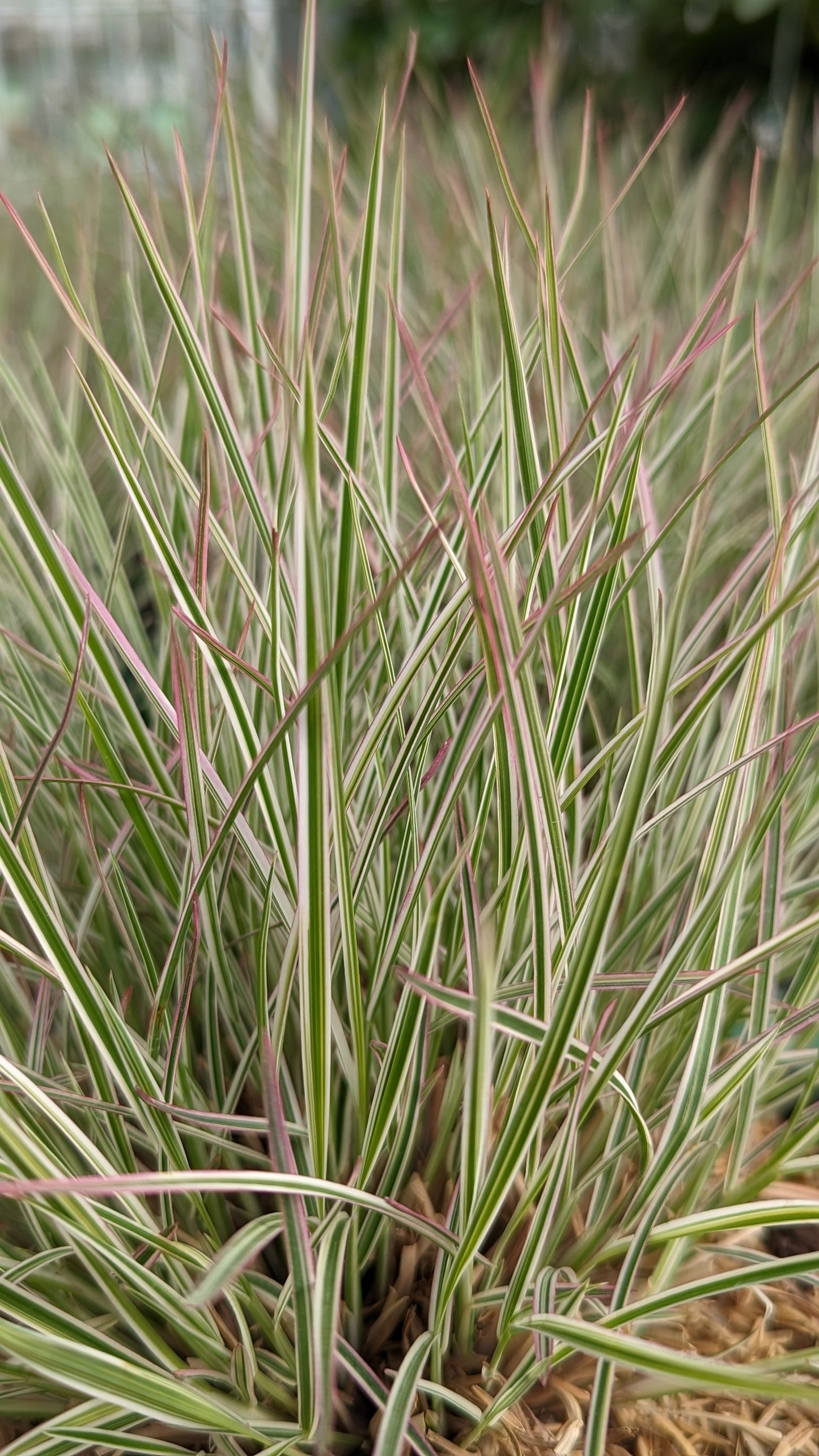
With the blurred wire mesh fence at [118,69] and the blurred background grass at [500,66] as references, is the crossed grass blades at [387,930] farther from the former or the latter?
the blurred background grass at [500,66]

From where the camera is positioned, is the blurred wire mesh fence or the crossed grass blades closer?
the crossed grass blades

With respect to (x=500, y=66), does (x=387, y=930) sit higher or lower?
lower

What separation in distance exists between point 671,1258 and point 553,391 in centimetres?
39

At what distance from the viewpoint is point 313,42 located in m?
0.45

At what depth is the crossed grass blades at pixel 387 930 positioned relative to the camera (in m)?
0.37

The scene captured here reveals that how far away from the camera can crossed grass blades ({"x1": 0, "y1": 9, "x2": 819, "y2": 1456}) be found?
0.37 metres

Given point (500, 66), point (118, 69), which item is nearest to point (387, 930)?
point (500, 66)

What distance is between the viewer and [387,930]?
1.55 feet

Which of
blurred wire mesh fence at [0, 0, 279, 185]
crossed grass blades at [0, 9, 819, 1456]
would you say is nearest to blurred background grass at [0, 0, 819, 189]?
blurred wire mesh fence at [0, 0, 279, 185]

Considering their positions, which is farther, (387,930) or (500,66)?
(500,66)

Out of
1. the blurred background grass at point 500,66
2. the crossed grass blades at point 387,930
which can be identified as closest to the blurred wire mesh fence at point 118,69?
the blurred background grass at point 500,66

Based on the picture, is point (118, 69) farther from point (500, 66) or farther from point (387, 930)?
point (387, 930)

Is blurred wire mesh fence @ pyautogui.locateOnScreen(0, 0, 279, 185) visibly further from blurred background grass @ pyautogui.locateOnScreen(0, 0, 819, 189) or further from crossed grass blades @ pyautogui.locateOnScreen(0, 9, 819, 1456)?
crossed grass blades @ pyautogui.locateOnScreen(0, 9, 819, 1456)

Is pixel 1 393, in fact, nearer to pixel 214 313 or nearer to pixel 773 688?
pixel 214 313
